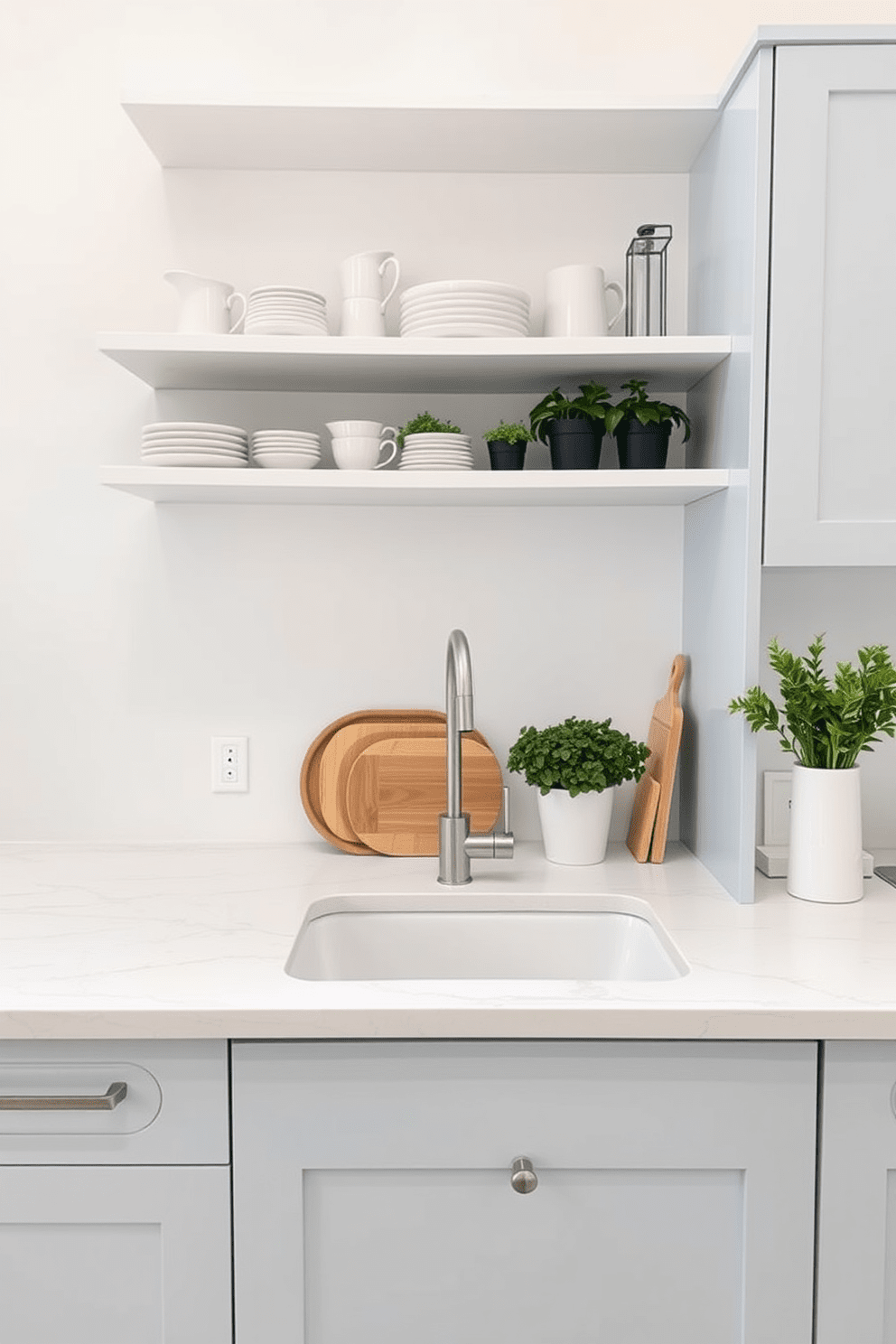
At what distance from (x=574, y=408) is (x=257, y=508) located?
1.93ft

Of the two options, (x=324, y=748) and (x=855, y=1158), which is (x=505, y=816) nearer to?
(x=324, y=748)

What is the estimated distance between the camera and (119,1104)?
4.16ft

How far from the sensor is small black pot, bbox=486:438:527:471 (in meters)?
1.79

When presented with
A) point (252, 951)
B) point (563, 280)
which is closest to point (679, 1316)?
point (252, 951)

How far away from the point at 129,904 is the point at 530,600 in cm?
85

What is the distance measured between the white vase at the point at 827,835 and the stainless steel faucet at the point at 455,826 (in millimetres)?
443

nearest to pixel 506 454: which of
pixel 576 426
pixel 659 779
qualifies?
pixel 576 426

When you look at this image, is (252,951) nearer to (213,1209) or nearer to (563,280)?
(213,1209)

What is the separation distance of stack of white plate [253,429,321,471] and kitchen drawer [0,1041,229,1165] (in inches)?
35.2

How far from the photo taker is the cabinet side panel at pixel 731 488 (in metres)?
1.54

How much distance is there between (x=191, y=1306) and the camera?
127 cm

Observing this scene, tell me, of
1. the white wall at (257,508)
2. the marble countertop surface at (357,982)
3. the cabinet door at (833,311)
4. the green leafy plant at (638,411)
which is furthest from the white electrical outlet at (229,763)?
the cabinet door at (833,311)

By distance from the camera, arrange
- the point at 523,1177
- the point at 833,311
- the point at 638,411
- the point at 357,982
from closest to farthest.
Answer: the point at 523,1177 < the point at 357,982 < the point at 833,311 < the point at 638,411

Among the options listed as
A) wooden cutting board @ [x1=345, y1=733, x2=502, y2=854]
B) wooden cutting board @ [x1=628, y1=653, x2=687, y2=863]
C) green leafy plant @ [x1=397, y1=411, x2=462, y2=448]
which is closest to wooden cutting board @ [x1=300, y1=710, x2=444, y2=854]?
wooden cutting board @ [x1=345, y1=733, x2=502, y2=854]
